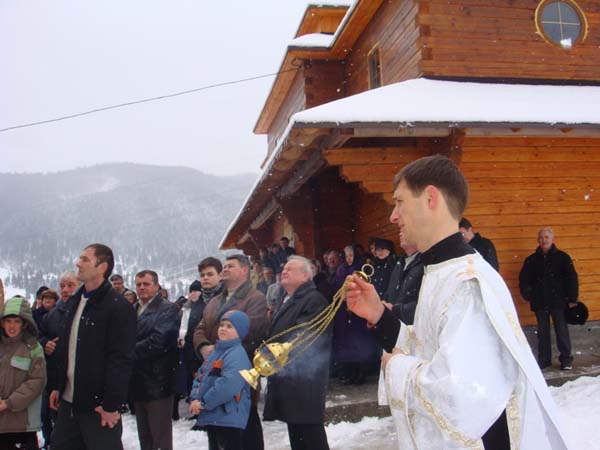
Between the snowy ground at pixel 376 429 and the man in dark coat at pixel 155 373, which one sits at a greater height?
the man in dark coat at pixel 155 373

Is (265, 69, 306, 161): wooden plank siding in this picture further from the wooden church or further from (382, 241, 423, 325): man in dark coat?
(382, 241, 423, 325): man in dark coat

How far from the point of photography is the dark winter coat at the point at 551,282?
7.13 meters

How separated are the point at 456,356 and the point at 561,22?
31.6 ft

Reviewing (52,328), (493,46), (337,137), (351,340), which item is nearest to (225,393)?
(52,328)

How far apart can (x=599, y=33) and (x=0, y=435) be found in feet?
34.9

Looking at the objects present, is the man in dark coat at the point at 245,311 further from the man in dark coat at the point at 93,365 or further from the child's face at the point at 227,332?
the man in dark coat at the point at 93,365

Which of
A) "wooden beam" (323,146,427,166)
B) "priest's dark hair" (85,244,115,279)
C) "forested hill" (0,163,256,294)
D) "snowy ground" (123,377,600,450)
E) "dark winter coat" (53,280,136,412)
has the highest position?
"forested hill" (0,163,256,294)

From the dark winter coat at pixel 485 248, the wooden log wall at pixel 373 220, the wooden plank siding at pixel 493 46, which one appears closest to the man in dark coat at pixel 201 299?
the dark winter coat at pixel 485 248

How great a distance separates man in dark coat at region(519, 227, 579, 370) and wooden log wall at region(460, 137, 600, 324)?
75 cm

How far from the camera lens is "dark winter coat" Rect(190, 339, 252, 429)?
3.86 metres

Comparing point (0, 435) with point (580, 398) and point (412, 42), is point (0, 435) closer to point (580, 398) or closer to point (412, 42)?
point (580, 398)

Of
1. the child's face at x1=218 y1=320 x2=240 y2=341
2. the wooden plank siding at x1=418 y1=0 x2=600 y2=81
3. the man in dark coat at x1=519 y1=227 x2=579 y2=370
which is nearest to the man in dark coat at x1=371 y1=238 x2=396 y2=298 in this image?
the man in dark coat at x1=519 y1=227 x2=579 y2=370

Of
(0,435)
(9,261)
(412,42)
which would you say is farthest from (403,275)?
(9,261)

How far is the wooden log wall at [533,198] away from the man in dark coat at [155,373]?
5.01 m
